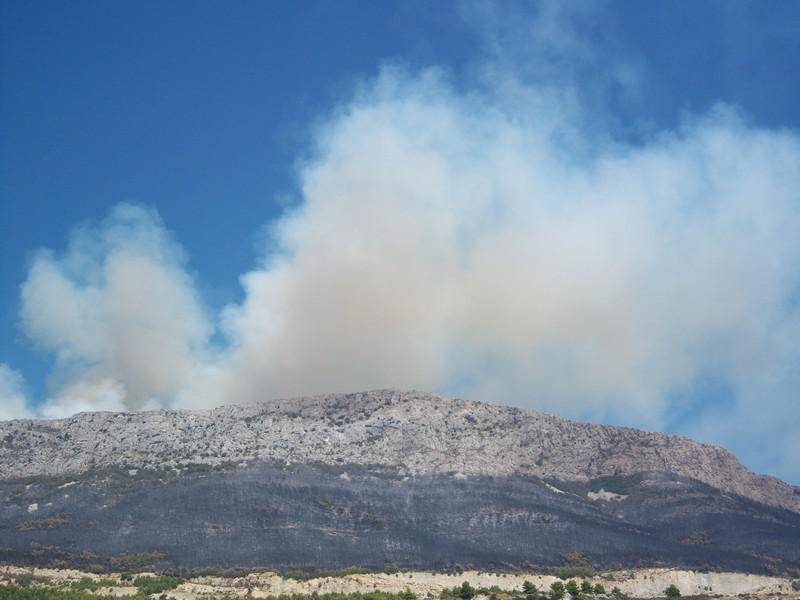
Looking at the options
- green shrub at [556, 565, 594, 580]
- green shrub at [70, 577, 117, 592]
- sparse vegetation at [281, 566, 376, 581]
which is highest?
green shrub at [556, 565, 594, 580]

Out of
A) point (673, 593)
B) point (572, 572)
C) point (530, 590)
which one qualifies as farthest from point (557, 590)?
point (673, 593)

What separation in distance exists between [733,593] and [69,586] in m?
140

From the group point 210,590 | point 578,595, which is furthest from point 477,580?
point 210,590

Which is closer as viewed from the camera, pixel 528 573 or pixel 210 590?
pixel 210 590

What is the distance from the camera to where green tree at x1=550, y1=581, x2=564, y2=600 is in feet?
566

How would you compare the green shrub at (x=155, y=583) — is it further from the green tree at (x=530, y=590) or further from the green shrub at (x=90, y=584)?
the green tree at (x=530, y=590)

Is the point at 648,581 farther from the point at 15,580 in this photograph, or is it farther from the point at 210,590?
the point at 15,580

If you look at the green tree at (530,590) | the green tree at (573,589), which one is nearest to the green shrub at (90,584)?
the green tree at (530,590)

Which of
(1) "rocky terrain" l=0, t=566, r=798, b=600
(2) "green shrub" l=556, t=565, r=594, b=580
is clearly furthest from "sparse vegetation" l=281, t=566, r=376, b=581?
(2) "green shrub" l=556, t=565, r=594, b=580

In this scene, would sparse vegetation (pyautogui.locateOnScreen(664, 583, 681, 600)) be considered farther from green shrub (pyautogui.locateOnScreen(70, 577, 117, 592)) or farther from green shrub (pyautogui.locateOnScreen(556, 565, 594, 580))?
green shrub (pyautogui.locateOnScreen(70, 577, 117, 592))

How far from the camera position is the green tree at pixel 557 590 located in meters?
172

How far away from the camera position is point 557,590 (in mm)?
178375

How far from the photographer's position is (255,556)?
19812 cm

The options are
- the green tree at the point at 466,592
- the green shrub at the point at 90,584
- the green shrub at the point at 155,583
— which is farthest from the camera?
the green shrub at the point at 90,584
